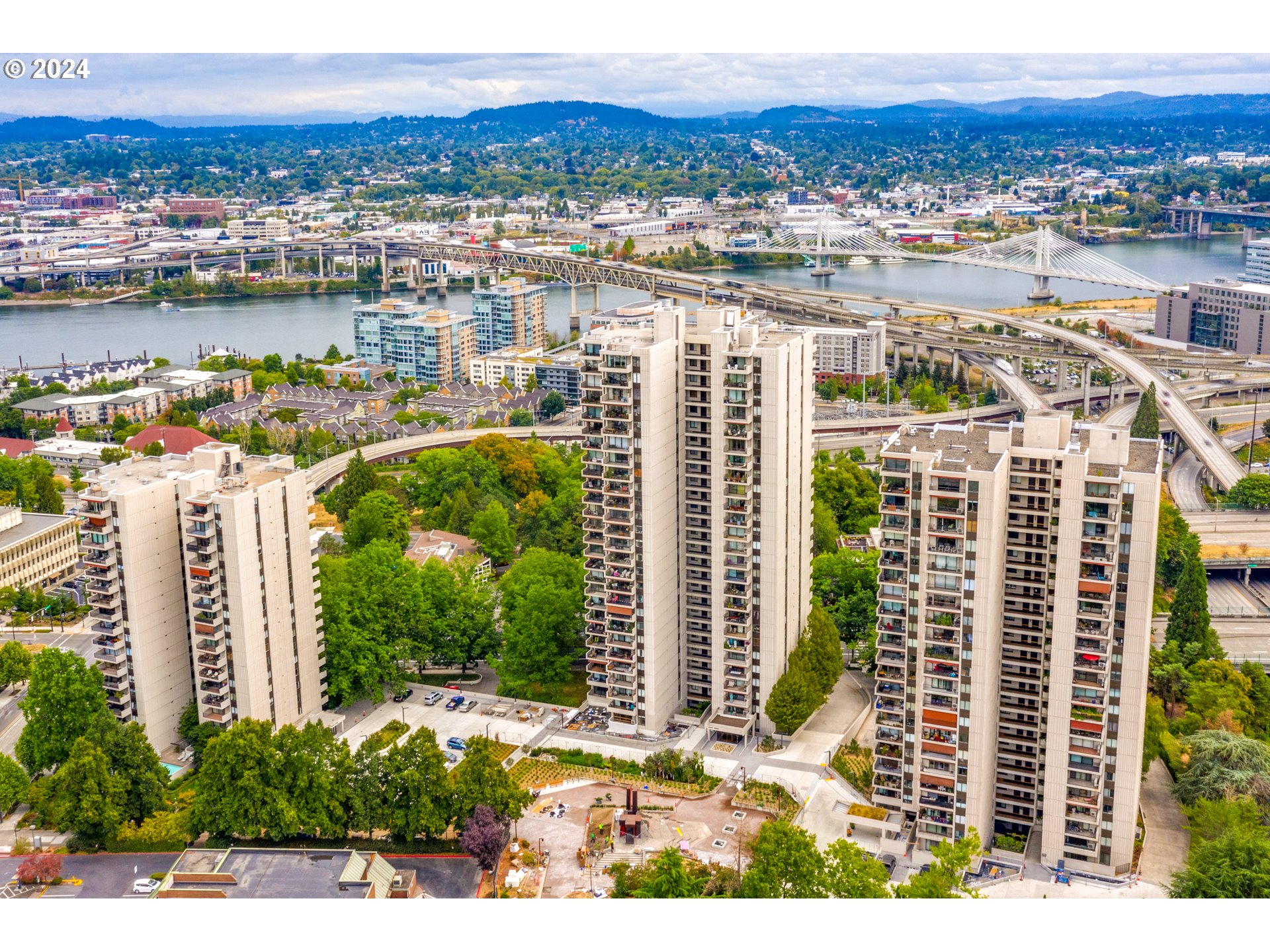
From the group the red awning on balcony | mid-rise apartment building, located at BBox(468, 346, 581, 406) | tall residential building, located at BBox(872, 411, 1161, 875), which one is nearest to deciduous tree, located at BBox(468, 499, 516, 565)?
tall residential building, located at BBox(872, 411, 1161, 875)

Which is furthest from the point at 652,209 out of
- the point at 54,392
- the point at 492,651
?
the point at 492,651

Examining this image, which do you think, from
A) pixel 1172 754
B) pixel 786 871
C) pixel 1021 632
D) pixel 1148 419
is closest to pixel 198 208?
pixel 1148 419

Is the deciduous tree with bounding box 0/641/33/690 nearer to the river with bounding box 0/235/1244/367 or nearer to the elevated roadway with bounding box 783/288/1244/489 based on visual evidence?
the elevated roadway with bounding box 783/288/1244/489

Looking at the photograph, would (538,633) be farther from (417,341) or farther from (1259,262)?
(1259,262)

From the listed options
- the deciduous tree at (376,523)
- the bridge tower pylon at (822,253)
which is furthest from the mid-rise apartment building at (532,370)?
the bridge tower pylon at (822,253)

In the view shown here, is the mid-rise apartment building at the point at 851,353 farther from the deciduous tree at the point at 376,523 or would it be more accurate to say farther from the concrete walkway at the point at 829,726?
the concrete walkway at the point at 829,726

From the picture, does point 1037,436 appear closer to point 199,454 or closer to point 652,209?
point 199,454
